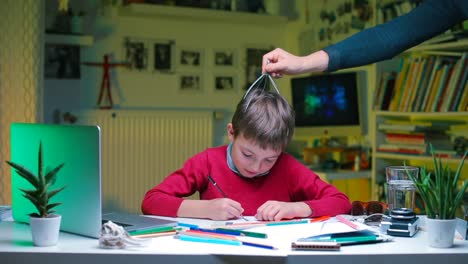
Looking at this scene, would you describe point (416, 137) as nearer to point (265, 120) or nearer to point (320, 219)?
point (265, 120)

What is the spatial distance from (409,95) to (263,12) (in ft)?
6.28

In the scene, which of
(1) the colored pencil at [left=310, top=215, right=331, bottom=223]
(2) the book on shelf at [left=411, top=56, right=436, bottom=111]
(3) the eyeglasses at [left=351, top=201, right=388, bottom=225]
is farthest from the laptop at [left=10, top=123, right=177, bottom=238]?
(2) the book on shelf at [left=411, top=56, right=436, bottom=111]

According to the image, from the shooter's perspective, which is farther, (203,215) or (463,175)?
(463,175)

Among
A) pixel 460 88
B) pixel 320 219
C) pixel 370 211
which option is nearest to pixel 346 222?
pixel 320 219

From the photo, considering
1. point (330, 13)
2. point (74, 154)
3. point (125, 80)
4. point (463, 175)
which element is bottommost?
point (463, 175)

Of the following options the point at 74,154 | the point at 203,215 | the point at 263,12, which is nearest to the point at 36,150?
the point at 74,154

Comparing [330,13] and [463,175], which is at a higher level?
[330,13]

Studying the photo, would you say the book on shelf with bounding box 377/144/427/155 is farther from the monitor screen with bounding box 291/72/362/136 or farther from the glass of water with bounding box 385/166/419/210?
the glass of water with bounding box 385/166/419/210

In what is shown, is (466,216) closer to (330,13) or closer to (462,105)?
(462,105)

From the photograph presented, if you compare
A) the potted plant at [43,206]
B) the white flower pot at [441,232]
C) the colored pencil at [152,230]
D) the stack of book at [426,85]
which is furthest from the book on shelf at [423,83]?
the potted plant at [43,206]

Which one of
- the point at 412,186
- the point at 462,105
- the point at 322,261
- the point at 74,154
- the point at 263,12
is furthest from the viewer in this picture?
the point at 263,12

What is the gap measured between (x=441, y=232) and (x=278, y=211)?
434 mm

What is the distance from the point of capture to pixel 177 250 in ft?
4.00

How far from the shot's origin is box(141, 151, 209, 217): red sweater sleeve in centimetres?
172
